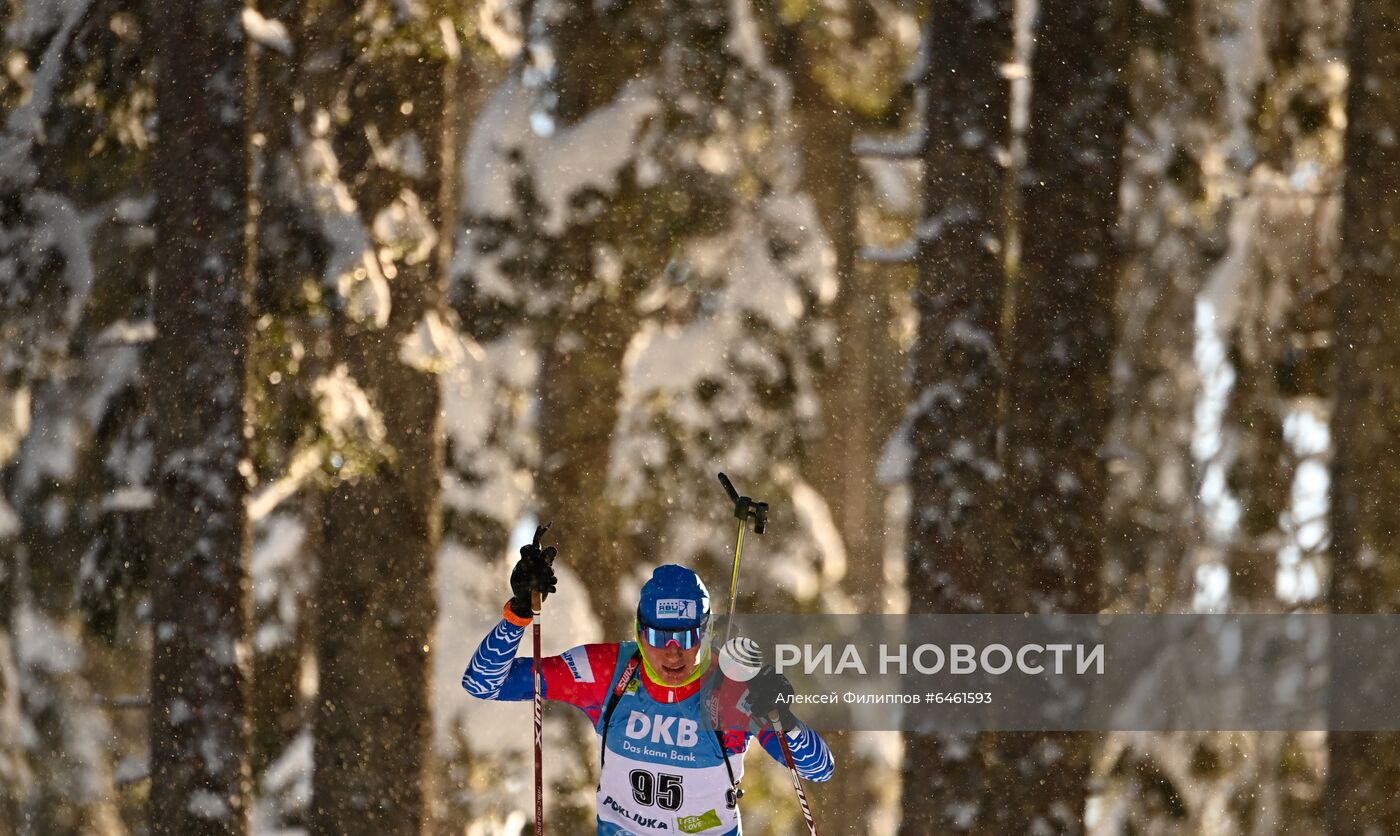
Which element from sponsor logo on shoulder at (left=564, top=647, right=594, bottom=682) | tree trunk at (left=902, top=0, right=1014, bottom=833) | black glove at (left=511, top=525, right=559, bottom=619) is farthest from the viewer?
tree trunk at (left=902, top=0, right=1014, bottom=833)

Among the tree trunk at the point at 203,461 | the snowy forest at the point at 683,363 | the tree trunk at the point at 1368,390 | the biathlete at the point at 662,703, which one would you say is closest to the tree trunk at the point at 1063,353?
the snowy forest at the point at 683,363

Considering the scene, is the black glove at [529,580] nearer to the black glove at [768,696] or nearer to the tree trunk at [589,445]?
the black glove at [768,696]

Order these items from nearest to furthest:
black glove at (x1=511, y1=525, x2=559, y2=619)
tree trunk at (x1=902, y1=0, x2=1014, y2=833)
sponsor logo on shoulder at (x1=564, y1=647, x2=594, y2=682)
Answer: black glove at (x1=511, y1=525, x2=559, y2=619)
sponsor logo on shoulder at (x1=564, y1=647, x2=594, y2=682)
tree trunk at (x1=902, y1=0, x2=1014, y2=833)

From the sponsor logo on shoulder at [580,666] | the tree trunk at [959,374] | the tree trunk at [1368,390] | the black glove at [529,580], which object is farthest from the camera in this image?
the tree trunk at [1368,390]

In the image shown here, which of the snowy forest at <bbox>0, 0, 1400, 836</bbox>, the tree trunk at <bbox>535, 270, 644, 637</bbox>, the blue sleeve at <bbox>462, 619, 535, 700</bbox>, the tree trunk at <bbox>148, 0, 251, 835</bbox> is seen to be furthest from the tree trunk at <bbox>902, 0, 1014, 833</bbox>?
the tree trunk at <bbox>148, 0, 251, 835</bbox>

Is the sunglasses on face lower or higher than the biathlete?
higher

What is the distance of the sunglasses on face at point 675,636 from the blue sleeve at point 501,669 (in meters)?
0.17

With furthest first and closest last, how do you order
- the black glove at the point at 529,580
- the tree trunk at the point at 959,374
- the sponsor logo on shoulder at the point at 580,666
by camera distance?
the tree trunk at the point at 959,374 → the sponsor logo on shoulder at the point at 580,666 → the black glove at the point at 529,580

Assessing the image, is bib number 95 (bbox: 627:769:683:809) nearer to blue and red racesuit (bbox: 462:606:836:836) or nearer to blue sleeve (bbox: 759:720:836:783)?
blue and red racesuit (bbox: 462:606:836:836)

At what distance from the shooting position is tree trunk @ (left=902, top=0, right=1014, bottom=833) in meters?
1.98

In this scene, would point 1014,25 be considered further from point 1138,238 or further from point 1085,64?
point 1138,238

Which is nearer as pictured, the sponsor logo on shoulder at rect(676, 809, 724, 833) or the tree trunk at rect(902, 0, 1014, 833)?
the sponsor logo on shoulder at rect(676, 809, 724, 833)

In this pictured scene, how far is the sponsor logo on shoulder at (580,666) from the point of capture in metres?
1.54

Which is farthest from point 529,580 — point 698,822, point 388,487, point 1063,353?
point 1063,353
